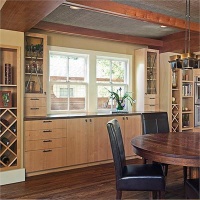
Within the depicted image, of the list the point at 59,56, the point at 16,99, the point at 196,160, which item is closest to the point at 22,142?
the point at 16,99

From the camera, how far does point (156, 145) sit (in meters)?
2.49

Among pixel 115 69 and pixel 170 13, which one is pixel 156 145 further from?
pixel 115 69

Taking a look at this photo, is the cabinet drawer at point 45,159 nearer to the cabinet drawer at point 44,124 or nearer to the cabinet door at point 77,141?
the cabinet door at point 77,141

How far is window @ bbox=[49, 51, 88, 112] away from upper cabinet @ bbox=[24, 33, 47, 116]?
0.41 m

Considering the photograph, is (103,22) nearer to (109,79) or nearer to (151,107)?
(109,79)

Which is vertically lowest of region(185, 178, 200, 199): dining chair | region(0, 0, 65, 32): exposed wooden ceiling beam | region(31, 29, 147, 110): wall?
region(185, 178, 200, 199): dining chair

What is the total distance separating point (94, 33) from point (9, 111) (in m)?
2.16

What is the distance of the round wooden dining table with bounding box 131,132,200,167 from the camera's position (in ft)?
6.88

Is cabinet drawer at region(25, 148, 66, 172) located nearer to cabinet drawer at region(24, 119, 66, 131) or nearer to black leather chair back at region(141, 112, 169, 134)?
cabinet drawer at region(24, 119, 66, 131)

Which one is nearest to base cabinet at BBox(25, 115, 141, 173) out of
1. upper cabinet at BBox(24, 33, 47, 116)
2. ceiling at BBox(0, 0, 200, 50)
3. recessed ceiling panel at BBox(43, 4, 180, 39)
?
upper cabinet at BBox(24, 33, 47, 116)

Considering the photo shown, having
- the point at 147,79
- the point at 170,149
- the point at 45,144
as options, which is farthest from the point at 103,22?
the point at 170,149

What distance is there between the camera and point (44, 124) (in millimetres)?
3785

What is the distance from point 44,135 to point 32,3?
2.08 metres

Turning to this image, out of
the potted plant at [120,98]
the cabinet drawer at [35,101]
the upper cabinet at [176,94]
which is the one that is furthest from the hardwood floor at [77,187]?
the upper cabinet at [176,94]
